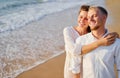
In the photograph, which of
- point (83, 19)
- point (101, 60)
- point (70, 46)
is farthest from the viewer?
point (83, 19)

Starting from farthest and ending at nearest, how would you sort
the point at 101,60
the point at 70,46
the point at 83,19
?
the point at 83,19, the point at 70,46, the point at 101,60

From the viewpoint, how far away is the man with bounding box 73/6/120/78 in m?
2.28

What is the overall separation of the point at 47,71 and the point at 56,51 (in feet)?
4.27

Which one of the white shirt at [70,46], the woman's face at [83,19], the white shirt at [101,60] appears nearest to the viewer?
the white shirt at [101,60]

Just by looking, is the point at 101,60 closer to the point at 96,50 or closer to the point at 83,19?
the point at 96,50

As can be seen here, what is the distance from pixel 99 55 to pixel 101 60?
0.04 metres

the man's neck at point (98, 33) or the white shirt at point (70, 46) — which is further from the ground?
the man's neck at point (98, 33)

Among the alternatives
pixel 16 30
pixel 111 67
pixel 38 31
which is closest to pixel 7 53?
pixel 38 31

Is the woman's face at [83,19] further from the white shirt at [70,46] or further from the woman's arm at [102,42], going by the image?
→ the woman's arm at [102,42]

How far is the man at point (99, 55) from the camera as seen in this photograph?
89.6 inches

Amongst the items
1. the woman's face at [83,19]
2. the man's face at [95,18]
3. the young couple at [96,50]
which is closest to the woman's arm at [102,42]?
the young couple at [96,50]

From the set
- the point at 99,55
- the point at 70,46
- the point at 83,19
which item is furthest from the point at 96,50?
the point at 83,19

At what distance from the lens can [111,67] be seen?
230 centimetres

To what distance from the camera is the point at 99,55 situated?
89.8 inches
